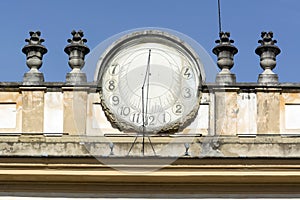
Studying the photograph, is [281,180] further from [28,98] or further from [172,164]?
[28,98]

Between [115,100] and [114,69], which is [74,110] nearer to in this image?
[115,100]

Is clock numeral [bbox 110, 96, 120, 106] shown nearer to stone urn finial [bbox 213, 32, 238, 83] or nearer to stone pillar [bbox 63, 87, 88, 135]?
stone pillar [bbox 63, 87, 88, 135]

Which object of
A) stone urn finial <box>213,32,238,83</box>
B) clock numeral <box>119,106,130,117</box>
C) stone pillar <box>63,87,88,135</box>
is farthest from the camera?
stone urn finial <box>213,32,238,83</box>

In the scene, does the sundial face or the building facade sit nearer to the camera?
the building facade

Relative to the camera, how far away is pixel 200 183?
13.2m

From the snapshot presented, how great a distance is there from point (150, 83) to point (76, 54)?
1.26m

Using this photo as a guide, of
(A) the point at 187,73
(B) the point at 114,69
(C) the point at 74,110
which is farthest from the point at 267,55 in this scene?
(C) the point at 74,110

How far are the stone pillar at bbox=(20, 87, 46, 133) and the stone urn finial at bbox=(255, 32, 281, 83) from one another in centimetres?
342

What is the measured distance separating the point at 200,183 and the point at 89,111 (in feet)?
6.82

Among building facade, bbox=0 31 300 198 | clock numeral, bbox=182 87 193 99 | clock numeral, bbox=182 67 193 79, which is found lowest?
building facade, bbox=0 31 300 198

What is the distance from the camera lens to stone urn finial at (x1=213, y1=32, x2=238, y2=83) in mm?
13906

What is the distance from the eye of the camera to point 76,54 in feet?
46.1

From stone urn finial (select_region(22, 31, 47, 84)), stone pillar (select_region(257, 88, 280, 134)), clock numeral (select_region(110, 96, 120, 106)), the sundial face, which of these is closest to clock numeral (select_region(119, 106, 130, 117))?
the sundial face

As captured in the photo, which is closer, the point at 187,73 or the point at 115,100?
the point at 115,100
